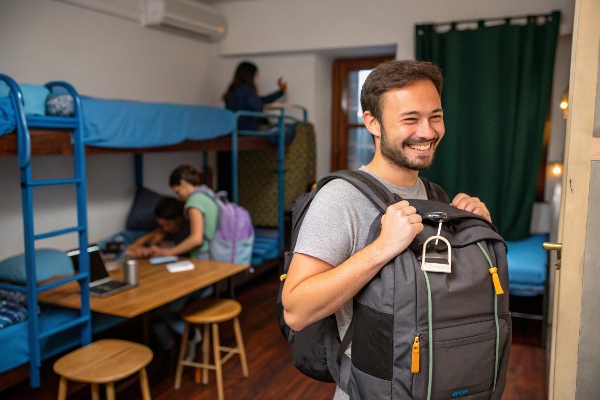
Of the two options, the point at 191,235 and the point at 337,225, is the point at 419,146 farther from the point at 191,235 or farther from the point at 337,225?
the point at 191,235

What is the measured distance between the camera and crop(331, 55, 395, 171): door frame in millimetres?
5543

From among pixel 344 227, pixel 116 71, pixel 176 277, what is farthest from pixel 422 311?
pixel 116 71

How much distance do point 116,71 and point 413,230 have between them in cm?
386

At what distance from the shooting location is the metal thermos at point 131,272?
8.66ft

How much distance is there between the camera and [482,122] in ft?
14.1

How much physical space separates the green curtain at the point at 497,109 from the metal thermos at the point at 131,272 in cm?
266

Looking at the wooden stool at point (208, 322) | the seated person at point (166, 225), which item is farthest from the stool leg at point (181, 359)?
the seated person at point (166, 225)

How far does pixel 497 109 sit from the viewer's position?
14.0ft

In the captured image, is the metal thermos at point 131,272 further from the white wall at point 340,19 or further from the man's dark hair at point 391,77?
the white wall at point 340,19

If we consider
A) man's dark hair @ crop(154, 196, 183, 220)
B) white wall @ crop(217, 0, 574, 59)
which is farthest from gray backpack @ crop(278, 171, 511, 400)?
white wall @ crop(217, 0, 574, 59)

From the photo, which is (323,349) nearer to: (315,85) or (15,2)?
(15,2)

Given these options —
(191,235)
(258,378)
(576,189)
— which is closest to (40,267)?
(191,235)

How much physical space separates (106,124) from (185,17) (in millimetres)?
2248

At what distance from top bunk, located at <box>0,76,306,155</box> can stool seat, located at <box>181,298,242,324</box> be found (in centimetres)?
100
